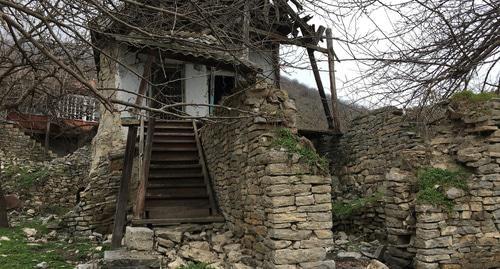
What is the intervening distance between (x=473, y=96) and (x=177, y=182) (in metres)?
5.02

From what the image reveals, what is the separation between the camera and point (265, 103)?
571 cm

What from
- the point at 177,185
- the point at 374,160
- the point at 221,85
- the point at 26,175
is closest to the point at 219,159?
the point at 177,185

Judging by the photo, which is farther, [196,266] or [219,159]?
[219,159]

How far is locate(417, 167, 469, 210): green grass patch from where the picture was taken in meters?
5.65

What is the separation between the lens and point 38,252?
23.2ft

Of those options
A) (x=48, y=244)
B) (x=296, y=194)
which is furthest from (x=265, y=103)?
(x=48, y=244)

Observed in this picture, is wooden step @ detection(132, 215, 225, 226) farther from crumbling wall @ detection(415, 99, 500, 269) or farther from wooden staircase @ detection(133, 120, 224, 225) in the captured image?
crumbling wall @ detection(415, 99, 500, 269)

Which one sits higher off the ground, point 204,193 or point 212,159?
point 212,159

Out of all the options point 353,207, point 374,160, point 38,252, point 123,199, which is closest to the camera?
point 123,199

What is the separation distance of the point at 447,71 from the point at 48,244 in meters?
7.27

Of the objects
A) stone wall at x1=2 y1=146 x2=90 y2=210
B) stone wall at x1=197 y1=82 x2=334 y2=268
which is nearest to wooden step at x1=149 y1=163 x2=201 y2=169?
stone wall at x1=197 y1=82 x2=334 y2=268

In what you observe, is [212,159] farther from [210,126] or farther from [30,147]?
[30,147]

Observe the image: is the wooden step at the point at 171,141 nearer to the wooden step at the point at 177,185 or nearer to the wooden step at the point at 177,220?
the wooden step at the point at 177,185

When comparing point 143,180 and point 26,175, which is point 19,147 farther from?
point 143,180
